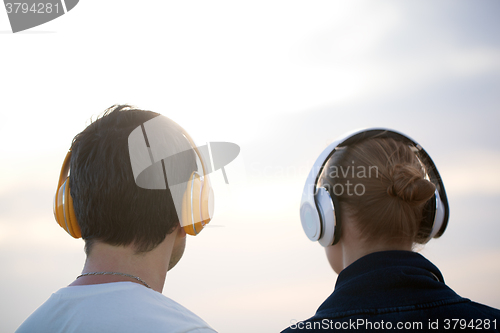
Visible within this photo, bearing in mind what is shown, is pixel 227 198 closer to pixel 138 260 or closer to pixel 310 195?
pixel 310 195

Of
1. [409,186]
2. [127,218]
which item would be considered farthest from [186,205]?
[409,186]

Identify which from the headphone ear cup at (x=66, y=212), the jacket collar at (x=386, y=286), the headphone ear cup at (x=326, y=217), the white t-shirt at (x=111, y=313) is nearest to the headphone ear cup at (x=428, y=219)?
the jacket collar at (x=386, y=286)

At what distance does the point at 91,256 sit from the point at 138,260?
8.1 inches

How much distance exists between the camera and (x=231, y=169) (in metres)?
2.52

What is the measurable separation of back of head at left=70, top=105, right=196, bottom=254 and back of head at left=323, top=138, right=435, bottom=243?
2.85ft

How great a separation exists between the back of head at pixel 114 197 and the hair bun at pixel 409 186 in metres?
1.04

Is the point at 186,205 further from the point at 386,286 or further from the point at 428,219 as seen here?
the point at 428,219

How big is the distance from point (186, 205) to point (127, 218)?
311mm

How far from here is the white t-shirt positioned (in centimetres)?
149

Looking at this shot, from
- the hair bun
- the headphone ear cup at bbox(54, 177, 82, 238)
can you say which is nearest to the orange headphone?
the headphone ear cup at bbox(54, 177, 82, 238)

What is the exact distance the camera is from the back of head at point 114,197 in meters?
1.84

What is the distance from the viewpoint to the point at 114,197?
184 centimetres

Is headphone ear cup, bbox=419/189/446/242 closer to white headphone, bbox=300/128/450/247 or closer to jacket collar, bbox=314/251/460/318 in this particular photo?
white headphone, bbox=300/128/450/247

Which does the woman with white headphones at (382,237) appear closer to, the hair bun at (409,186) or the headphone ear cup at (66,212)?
the hair bun at (409,186)
